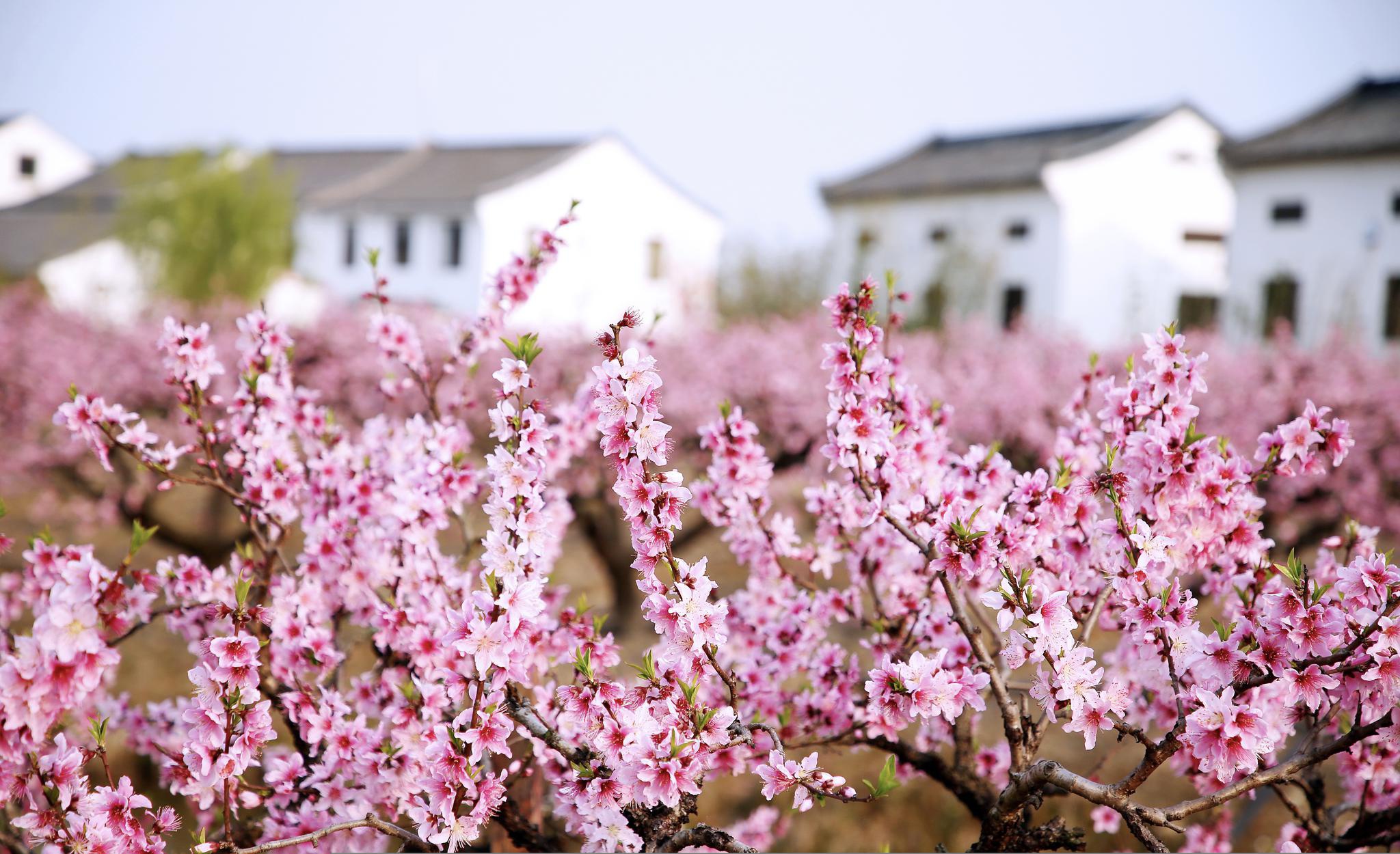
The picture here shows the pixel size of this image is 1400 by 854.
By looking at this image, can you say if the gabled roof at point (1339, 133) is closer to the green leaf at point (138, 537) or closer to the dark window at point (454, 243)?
the dark window at point (454, 243)

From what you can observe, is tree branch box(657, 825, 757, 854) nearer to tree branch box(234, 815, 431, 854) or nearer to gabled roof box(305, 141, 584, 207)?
tree branch box(234, 815, 431, 854)

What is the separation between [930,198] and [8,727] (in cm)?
3444

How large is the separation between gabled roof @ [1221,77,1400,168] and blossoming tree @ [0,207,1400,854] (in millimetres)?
27956

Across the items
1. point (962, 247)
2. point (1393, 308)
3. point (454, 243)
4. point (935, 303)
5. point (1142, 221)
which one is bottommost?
point (935, 303)

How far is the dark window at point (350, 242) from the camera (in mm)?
40562

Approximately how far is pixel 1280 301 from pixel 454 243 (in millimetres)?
24937

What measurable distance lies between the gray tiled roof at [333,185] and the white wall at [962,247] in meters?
11.2

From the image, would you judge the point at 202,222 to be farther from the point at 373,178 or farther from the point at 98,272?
the point at 373,178

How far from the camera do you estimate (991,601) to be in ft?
7.12

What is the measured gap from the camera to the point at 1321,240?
2725cm

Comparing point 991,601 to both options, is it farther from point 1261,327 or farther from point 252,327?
point 1261,327

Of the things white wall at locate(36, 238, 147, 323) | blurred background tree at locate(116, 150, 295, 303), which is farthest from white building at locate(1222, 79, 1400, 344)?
white wall at locate(36, 238, 147, 323)

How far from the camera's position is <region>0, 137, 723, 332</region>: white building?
37.2m

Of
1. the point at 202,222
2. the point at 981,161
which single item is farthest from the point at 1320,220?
the point at 202,222
